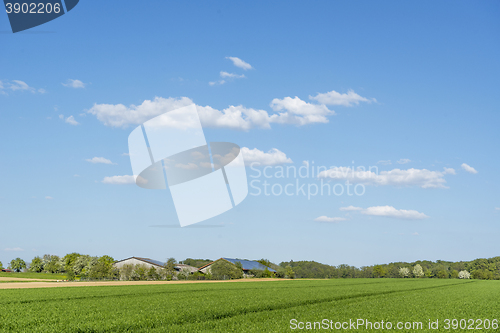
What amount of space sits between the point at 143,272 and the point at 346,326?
96867 mm

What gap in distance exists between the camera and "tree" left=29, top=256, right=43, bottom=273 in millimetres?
190000

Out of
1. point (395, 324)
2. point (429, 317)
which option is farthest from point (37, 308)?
point (429, 317)

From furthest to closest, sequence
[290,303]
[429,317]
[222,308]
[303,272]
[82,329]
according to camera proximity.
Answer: [303,272], [290,303], [222,308], [429,317], [82,329]

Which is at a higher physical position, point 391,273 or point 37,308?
point 37,308

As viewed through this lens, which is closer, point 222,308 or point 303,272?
point 222,308

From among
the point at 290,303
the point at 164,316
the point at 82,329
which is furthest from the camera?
the point at 290,303

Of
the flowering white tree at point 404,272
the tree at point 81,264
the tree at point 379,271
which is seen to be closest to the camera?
the tree at point 81,264

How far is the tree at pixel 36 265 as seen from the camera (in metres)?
190

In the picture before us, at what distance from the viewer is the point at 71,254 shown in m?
172

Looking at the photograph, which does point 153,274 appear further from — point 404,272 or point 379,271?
point 404,272

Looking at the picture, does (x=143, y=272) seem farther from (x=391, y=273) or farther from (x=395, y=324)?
(x=391, y=273)

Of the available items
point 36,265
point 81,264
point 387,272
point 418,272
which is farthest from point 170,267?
point 418,272
